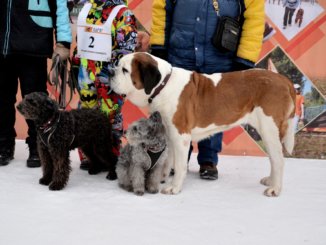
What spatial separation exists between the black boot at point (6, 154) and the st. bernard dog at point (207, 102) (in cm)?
168

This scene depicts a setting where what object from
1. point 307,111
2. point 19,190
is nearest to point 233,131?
point 307,111

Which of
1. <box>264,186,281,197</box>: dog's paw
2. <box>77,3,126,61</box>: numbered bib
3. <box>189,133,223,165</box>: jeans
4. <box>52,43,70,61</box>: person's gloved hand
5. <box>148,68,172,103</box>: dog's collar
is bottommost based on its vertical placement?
<box>264,186,281,197</box>: dog's paw

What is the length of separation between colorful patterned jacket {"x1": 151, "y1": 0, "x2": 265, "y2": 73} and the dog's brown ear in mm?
733

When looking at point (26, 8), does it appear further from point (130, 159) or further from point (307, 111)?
point (307, 111)

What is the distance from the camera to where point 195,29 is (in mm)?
3902

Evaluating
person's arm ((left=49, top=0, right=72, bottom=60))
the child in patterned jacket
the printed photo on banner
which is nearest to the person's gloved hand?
person's arm ((left=49, top=0, right=72, bottom=60))

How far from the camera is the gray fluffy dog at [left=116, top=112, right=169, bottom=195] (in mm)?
3447

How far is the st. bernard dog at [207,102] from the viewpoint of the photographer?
135 inches

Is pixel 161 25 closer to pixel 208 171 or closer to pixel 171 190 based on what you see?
pixel 208 171

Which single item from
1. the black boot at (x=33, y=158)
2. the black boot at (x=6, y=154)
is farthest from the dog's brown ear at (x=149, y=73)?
the black boot at (x=6, y=154)

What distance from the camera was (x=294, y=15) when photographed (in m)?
4.79

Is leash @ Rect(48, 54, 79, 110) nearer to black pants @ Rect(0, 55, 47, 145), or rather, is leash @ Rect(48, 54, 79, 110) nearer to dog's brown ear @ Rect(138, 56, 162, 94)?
black pants @ Rect(0, 55, 47, 145)

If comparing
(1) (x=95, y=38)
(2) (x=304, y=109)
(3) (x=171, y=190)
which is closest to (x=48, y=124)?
(1) (x=95, y=38)

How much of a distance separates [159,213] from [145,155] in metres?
0.54
